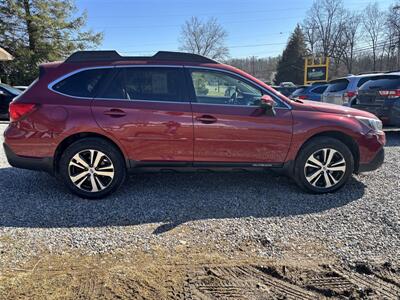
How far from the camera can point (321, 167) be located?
425cm

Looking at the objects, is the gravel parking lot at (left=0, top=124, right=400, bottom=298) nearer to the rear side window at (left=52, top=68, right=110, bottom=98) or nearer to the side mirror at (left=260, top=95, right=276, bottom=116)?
the side mirror at (left=260, top=95, right=276, bottom=116)

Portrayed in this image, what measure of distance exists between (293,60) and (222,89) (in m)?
50.4

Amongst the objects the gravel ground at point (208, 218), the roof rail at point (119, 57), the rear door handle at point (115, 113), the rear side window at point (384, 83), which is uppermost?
the roof rail at point (119, 57)

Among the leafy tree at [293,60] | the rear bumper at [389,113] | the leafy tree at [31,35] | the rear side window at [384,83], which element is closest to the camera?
the rear bumper at [389,113]

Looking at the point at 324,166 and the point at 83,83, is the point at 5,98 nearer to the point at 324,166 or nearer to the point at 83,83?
the point at 83,83

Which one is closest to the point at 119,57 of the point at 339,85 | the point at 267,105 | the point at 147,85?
the point at 147,85

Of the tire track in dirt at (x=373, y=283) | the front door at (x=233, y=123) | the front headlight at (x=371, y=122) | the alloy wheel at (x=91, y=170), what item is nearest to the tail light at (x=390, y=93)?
the front headlight at (x=371, y=122)

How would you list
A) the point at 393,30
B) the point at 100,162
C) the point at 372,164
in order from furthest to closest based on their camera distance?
the point at 393,30
the point at 372,164
the point at 100,162

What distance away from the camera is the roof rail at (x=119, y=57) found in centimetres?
414

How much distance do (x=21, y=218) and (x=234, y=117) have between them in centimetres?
277

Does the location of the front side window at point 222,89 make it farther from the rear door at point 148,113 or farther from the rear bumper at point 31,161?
the rear bumper at point 31,161

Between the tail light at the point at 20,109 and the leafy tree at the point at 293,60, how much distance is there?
5008 centimetres

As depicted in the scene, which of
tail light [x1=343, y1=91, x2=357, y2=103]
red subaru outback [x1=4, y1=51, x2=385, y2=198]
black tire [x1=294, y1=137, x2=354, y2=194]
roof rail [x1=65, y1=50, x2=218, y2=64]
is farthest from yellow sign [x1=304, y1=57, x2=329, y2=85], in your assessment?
roof rail [x1=65, y1=50, x2=218, y2=64]

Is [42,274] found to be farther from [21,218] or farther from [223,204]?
[223,204]
